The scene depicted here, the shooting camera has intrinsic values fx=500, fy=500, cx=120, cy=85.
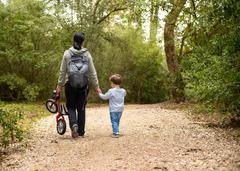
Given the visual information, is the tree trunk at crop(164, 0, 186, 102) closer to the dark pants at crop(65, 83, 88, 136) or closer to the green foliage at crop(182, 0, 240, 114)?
the green foliage at crop(182, 0, 240, 114)

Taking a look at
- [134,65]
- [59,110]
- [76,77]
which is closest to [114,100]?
[76,77]

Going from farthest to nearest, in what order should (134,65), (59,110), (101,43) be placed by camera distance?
(134,65) < (101,43) < (59,110)

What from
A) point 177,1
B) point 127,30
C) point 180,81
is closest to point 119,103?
point 177,1

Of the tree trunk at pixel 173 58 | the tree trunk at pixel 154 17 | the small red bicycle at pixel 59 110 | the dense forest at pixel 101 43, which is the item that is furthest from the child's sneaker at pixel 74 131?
the tree trunk at pixel 173 58

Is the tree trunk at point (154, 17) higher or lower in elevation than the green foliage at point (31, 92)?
higher

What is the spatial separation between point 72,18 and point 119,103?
51.9ft

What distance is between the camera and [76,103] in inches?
408

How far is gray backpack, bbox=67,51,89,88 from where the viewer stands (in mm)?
9961

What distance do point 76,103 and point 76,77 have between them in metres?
0.67

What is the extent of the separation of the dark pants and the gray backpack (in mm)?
206

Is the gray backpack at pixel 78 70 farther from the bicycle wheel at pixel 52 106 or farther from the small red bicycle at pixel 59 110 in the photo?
the bicycle wheel at pixel 52 106

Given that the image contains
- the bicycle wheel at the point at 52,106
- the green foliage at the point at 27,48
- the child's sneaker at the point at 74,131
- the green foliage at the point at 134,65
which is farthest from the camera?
the green foliage at the point at 134,65

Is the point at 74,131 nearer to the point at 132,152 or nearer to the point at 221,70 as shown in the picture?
the point at 132,152

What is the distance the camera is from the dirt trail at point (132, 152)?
299 inches
